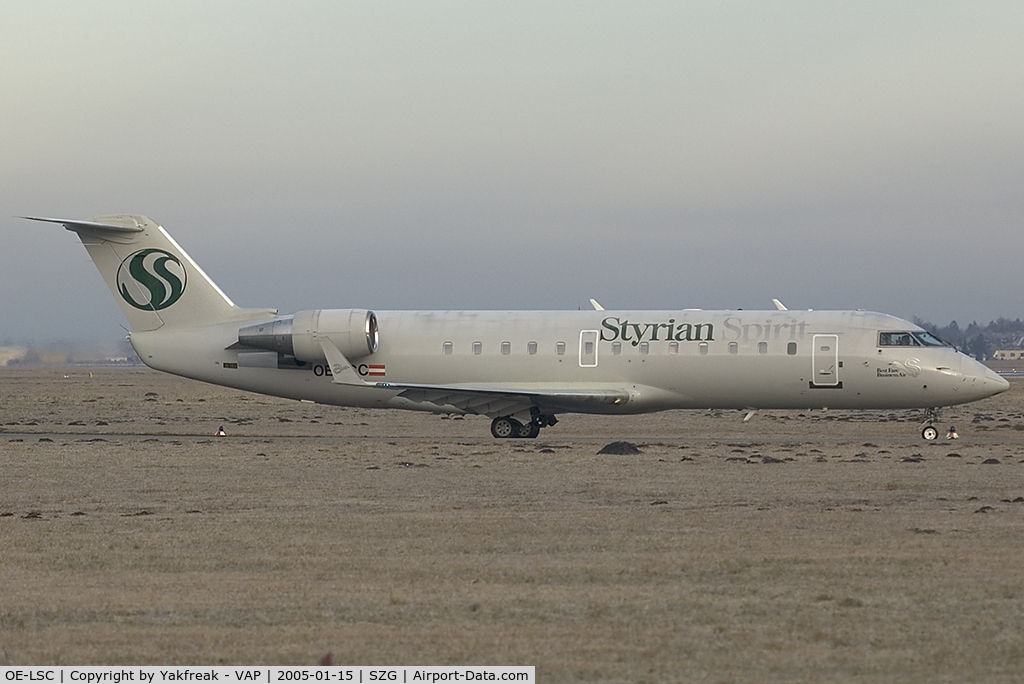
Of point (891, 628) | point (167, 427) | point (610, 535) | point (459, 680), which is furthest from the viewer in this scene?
point (167, 427)

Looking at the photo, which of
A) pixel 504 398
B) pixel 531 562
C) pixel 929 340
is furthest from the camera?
pixel 504 398

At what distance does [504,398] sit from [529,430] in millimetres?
1189

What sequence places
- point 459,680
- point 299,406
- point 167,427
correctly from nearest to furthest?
point 459,680, point 167,427, point 299,406

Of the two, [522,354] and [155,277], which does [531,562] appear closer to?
[522,354]

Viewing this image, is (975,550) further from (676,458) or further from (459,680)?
(676,458)

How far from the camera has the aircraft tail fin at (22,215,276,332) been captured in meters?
37.7

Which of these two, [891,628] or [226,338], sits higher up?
[226,338]

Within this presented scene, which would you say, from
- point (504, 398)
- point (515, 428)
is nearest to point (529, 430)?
point (515, 428)

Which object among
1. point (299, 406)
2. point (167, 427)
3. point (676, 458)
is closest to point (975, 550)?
point (676, 458)

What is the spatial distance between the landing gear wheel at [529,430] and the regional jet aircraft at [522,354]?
4cm

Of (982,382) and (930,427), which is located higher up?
(982,382)

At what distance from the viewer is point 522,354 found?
35906 mm

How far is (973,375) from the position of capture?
111 feet

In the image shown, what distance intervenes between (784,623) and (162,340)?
98.8 feet
